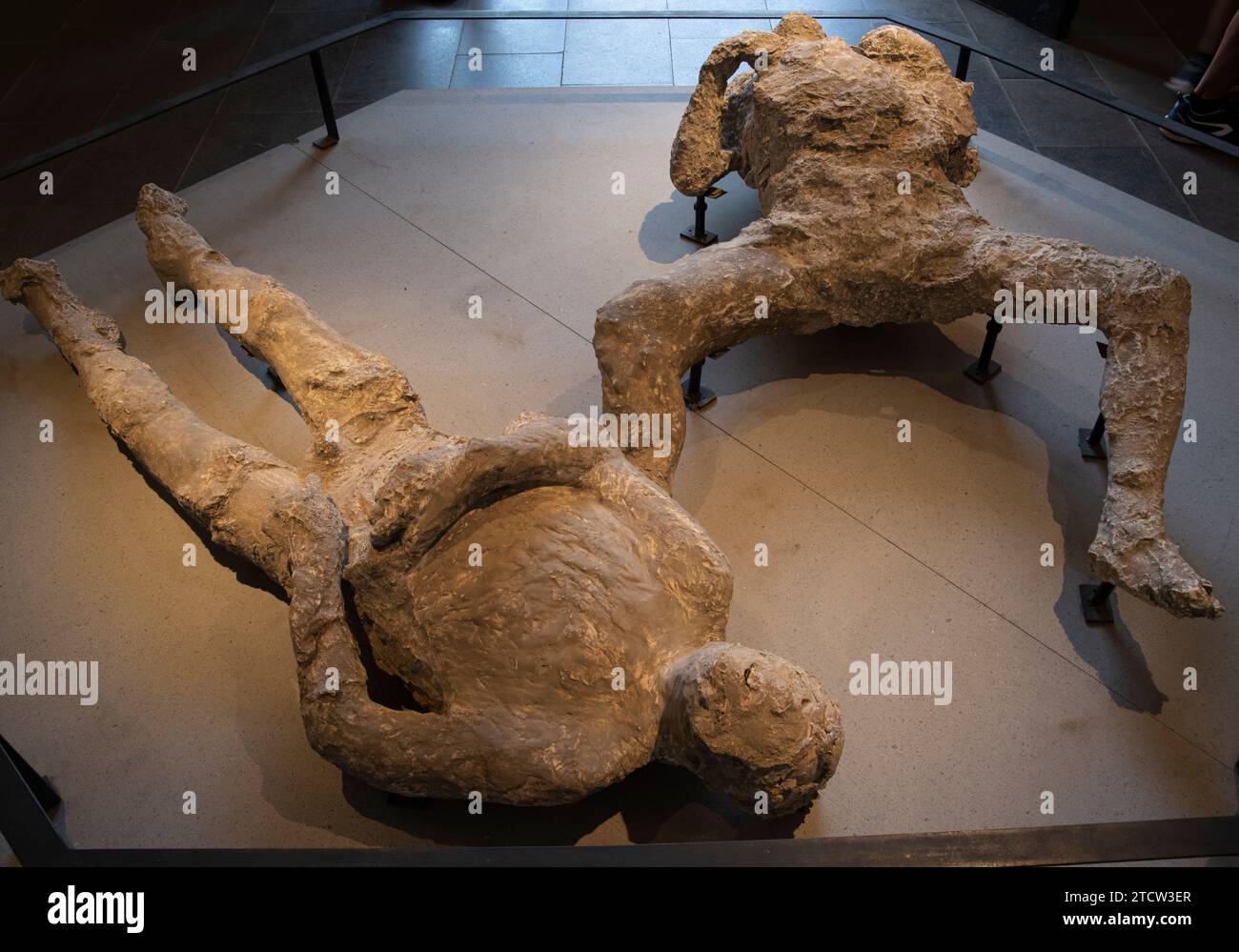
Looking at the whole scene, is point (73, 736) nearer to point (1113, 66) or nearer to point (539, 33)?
point (539, 33)

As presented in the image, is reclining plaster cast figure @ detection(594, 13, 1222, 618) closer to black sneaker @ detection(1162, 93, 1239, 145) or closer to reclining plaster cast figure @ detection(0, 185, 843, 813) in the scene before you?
reclining plaster cast figure @ detection(0, 185, 843, 813)

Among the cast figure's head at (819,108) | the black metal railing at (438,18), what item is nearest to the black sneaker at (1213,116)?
the black metal railing at (438,18)

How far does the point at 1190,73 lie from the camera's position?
664 centimetres

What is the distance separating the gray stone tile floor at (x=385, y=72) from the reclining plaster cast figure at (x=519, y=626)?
12.0ft

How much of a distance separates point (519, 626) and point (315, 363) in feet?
5.26

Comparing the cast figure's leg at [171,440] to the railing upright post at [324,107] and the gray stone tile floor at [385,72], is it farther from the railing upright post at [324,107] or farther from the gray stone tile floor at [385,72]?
the railing upright post at [324,107]

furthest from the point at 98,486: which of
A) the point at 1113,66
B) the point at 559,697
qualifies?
the point at 1113,66

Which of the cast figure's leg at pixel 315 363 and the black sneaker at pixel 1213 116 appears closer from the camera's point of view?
the cast figure's leg at pixel 315 363

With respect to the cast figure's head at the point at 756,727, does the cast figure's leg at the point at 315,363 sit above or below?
above

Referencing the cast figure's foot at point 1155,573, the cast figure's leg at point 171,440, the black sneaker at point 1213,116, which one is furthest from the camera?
the black sneaker at point 1213,116

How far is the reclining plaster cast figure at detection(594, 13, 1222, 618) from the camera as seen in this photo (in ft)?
12.1

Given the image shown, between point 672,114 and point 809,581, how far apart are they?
3633 mm

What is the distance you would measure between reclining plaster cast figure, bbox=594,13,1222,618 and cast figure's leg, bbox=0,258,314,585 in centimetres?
132

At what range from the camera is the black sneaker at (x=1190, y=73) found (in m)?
6.56
